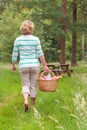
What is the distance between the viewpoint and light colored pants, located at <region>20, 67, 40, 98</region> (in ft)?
24.6

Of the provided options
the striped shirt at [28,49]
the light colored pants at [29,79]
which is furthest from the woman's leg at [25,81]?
the striped shirt at [28,49]

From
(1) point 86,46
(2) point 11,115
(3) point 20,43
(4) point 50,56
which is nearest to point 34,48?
(3) point 20,43

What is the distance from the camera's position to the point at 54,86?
25.6ft

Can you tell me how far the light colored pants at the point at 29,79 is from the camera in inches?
295

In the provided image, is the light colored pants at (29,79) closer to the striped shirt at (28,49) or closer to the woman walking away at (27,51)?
the woman walking away at (27,51)

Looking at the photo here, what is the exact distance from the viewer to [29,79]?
25.1ft

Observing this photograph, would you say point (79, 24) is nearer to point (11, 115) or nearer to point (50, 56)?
point (11, 115)

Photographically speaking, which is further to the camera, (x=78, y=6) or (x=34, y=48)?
(x=78, y=6)

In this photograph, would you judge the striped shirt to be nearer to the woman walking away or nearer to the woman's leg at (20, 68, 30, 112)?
the woman walking away

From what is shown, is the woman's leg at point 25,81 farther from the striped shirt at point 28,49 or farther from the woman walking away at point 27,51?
the striped shirt at point 28,49

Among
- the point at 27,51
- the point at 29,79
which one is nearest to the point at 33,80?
the point at 29,79

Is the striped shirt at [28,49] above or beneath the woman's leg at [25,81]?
above

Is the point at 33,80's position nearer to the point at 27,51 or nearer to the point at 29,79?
the point at 29,79

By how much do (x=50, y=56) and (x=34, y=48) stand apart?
4003cm
